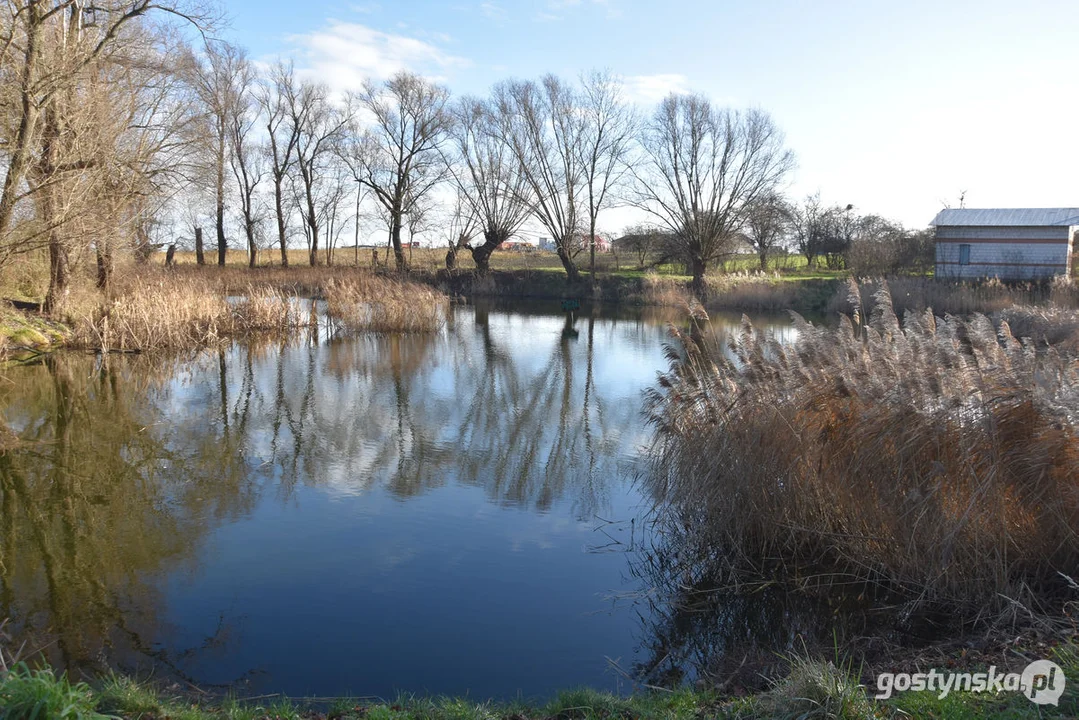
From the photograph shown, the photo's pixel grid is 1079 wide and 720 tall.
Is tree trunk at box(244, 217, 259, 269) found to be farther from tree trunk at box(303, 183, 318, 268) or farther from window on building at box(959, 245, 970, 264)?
window on building at box(959, 245, 970, 264)

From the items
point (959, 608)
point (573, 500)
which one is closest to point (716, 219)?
point (573, 500)

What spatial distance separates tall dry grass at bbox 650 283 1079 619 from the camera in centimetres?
467

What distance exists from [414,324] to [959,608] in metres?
16.5

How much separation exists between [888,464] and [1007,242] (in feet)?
101

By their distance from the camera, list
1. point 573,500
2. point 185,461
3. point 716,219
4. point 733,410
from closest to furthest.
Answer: point 733,410 → point 573,500 → point 185,461 → point 716,219

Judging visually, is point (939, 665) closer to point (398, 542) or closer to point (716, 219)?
point (398, 542)

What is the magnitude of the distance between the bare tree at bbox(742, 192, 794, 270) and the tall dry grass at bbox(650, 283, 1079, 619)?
→ 93.2 feet

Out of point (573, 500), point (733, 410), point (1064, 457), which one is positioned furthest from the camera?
point (573, 500)

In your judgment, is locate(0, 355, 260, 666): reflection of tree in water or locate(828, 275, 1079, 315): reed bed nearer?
locate(0, 355, 260, 666): reflection of tree in water

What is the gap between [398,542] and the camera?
625 cm

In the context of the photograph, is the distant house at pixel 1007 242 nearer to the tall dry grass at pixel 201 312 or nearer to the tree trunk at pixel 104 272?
the tall dry grass at pixel 201 312

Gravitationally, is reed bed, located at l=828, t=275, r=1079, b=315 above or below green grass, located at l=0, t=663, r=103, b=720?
above

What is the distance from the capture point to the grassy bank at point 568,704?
9.11 ft

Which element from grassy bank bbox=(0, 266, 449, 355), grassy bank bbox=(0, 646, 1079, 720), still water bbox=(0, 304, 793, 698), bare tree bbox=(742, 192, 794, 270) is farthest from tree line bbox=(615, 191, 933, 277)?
grassy bank bbox=(0, 646, 1079, 720)
